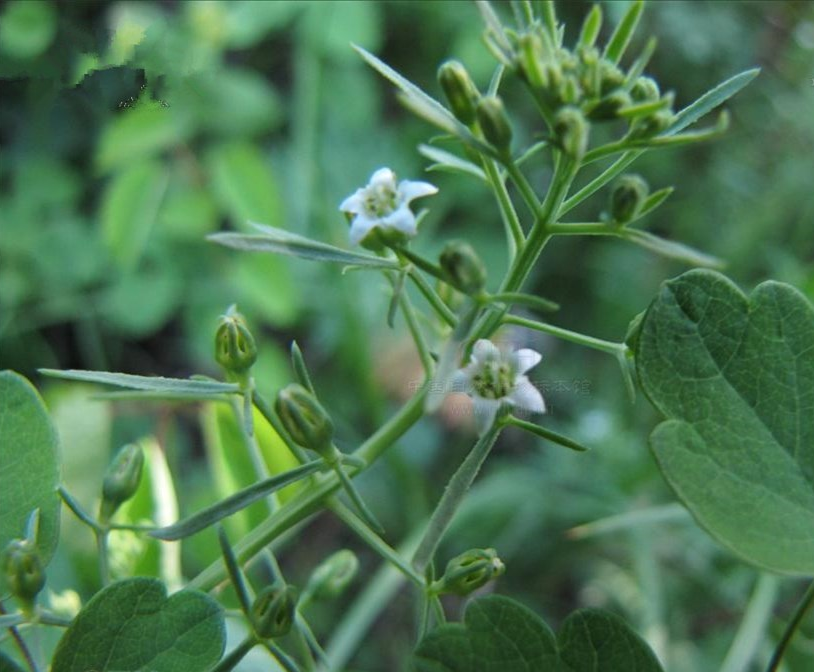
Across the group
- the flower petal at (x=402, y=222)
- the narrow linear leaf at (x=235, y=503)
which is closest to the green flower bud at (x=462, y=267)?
the flower petal at (x=402, y=222)

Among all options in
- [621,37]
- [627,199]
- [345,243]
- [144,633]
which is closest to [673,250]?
[627,199]

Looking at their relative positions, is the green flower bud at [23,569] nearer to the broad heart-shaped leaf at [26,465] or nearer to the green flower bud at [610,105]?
the broad heart-shaped leaf at [26,465]

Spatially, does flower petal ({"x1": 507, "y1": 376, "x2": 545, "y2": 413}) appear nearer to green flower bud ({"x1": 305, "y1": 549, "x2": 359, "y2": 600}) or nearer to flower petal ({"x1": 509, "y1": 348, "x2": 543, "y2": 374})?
flower petal ({"x1": 509, "y1": 348, "x2": 543, "y2": 374})

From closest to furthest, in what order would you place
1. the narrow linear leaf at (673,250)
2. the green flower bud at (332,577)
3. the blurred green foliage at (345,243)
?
the narrow linear leaf at (673,250) < the green flower bud at (332,577) < the blurred green foliage at (345,243)

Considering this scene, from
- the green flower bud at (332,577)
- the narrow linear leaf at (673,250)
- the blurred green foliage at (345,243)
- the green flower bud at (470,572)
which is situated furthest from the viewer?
the blurred green foliage at (345,243)

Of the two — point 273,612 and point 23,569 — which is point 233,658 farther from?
point 23,569

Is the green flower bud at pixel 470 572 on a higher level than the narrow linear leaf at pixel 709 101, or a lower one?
lower

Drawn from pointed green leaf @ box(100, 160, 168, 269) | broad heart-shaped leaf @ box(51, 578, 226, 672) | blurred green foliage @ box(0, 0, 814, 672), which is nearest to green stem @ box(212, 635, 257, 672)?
broad heart-shaped leaf @ box(51, 578, 226, 672)
